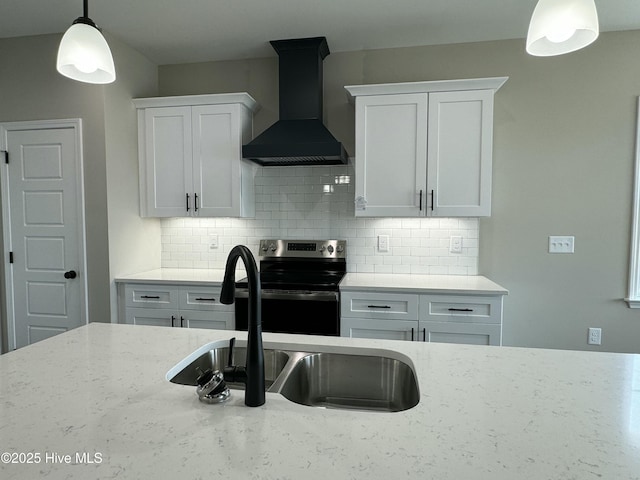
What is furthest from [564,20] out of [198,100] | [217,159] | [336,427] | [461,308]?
[198,100]

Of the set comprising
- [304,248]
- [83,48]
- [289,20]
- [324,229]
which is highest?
[289,20]

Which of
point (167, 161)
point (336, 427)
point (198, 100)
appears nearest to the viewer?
point (336, 427)

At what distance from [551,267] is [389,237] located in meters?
1.30

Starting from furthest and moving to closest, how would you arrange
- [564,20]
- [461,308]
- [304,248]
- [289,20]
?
[304,248] → [289,20] → [461,308] → [564,20]

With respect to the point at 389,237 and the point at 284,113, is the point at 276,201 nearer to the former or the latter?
the point at 284,113

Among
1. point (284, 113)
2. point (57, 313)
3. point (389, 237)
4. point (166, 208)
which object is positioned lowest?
point (57, 313)

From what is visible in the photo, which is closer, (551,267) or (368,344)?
(368,344)

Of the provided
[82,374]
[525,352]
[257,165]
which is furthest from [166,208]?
[525,352]

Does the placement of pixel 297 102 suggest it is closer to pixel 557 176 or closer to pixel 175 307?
pixel 175 307

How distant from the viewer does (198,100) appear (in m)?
3.06

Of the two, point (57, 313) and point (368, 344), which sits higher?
point (368, 344)

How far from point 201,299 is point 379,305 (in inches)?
53.5

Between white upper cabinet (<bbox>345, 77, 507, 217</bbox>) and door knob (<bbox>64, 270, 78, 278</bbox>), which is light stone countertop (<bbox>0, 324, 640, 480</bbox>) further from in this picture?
door knob (<bbox>64, 270, 78, 278</bbox>)

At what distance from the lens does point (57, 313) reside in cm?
304
